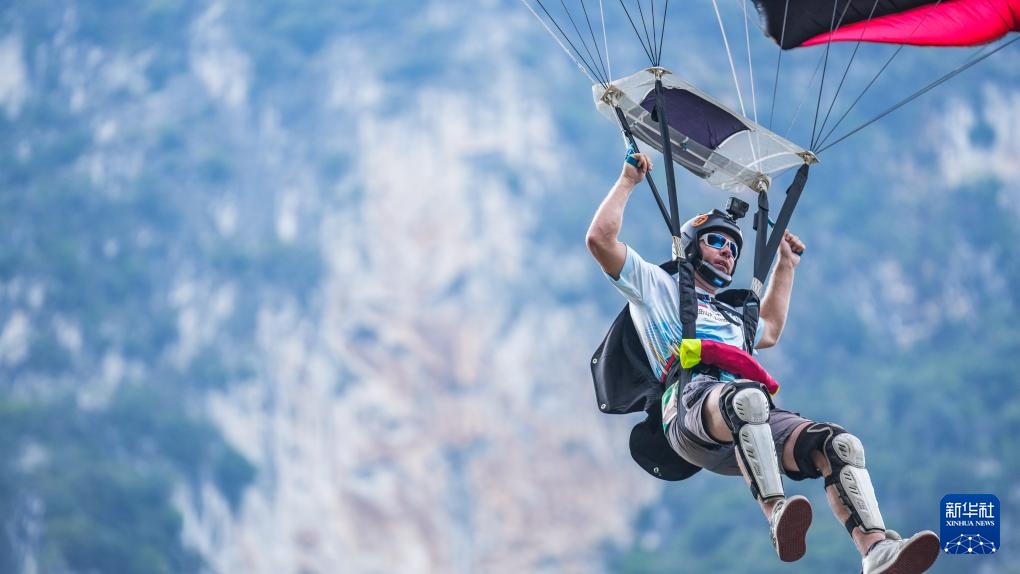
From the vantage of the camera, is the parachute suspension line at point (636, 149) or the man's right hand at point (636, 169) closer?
the man's right hand at point (636, 169)

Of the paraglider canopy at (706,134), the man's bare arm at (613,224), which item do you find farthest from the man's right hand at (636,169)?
the paraglider canopy at (706,134)

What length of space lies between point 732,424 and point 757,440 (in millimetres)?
166

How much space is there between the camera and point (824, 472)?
7324 millimetres

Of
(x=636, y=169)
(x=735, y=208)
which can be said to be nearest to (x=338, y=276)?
(x=735, y=208)

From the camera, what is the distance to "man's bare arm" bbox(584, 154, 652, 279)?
786cm

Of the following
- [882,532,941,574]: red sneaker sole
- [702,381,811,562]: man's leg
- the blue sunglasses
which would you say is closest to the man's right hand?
the blue sunglasses

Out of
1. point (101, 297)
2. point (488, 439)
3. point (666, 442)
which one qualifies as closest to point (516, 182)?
Result: point (488, 439)

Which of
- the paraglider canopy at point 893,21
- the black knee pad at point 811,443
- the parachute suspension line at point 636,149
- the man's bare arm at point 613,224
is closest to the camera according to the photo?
the black knee pad at point 811,443

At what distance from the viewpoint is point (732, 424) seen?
7.24m

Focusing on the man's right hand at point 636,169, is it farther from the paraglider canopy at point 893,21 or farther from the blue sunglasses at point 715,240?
the paraglider canopy at point 893,21

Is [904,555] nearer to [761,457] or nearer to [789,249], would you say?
[761,457]

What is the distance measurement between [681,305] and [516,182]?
212 feet

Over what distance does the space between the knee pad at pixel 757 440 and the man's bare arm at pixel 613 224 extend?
1151mm

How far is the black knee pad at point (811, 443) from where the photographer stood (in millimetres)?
7278
